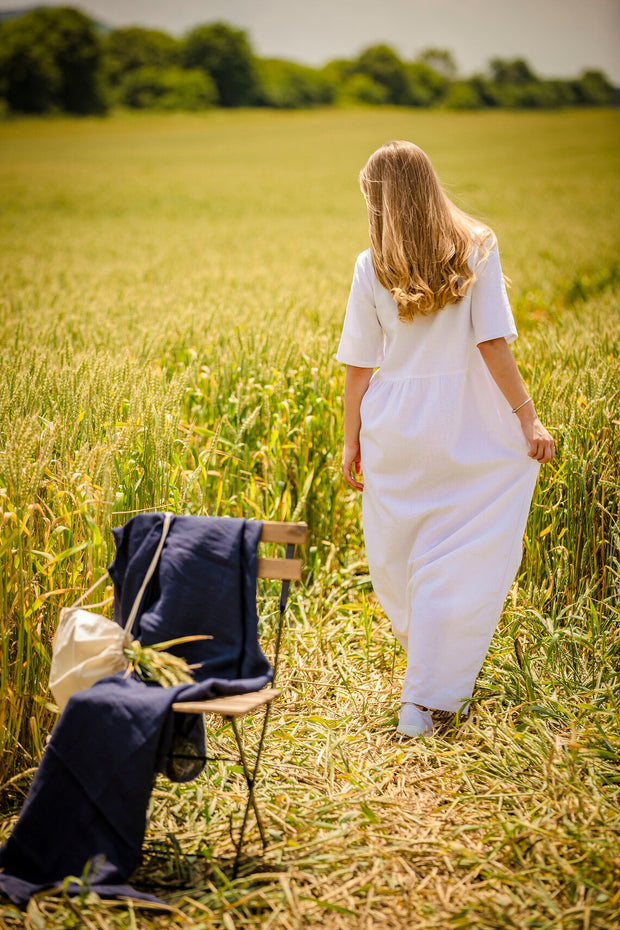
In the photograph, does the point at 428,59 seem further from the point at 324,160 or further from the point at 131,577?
the point at 131,577

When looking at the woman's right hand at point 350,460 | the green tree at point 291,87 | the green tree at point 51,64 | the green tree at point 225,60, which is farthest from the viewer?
the green tree at point 225,60

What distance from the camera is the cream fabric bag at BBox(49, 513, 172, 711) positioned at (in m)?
2.29

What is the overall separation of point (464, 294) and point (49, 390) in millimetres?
1892

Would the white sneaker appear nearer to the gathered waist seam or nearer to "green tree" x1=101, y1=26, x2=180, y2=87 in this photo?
the gathered waist seam

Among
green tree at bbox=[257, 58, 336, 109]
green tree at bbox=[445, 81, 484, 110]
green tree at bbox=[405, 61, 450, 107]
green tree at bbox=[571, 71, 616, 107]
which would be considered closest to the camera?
green tree at bbox=[571, 71, 616, 107]

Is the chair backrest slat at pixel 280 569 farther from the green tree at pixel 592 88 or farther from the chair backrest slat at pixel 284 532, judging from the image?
the green tree at pixel 592 88

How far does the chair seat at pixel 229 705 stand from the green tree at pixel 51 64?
57.2m

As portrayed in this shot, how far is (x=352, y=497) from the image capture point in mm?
4352

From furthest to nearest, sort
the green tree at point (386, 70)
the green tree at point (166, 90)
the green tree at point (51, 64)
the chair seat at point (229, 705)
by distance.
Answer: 1. the green tree at point (386, 70)
2. the green tree at point (166, 90)
3. the green tree at point (51, 64)
4. the chair seat at point (229, 705)

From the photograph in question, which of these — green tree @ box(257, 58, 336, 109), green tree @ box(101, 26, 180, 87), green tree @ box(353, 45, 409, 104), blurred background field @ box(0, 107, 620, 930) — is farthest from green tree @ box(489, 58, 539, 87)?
blurred background field @ box(0, 107, 620, 930)

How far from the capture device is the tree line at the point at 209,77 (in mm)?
55156

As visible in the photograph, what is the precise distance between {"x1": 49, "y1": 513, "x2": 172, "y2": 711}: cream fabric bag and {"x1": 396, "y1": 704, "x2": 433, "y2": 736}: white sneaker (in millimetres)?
1038

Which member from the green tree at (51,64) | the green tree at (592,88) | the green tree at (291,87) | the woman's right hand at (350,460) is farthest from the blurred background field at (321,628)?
the green tree at (291,87)

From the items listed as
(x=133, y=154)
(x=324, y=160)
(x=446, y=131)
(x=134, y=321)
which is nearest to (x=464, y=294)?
(x=134, y=321)
